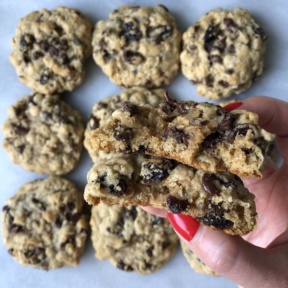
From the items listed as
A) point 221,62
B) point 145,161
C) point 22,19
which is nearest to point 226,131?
point 145,161

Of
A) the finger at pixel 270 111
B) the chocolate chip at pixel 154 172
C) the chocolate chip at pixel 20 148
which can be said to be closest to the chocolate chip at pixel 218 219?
the chocolate chip at pixel 154 172

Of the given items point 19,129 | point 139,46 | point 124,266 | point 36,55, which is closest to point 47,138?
point 19,129

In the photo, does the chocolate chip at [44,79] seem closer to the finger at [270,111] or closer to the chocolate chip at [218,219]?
the finger at [270,111]

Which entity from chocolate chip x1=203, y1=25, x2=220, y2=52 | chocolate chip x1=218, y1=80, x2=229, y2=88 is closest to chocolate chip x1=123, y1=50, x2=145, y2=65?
chocolate chip x1=203, y1=25, x2=220, y2=52

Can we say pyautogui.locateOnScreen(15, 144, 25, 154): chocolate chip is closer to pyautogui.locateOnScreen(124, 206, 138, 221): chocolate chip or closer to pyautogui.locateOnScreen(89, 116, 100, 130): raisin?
pyautogui.locateOnScreen(89, 116, 100, 130): raisin

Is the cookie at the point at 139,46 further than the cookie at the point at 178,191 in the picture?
Yes

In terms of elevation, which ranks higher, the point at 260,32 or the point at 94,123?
the point at 260,32

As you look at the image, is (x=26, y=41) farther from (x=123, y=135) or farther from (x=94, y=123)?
(x=123, y=135)
